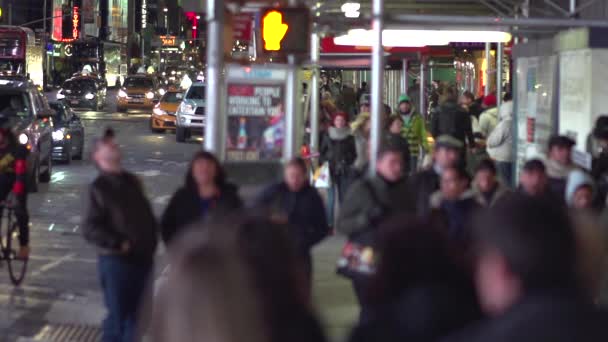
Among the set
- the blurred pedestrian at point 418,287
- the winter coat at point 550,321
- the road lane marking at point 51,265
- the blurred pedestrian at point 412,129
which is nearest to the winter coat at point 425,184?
the blurred pedestrian at point 418,287

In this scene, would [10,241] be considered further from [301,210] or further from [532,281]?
[532,281]

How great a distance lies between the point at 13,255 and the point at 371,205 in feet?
16.7

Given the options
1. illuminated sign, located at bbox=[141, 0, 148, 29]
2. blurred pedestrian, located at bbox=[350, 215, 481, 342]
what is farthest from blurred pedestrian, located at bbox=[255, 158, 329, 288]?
illuminated sign, located at bbox=[141, 0, 148, 29]

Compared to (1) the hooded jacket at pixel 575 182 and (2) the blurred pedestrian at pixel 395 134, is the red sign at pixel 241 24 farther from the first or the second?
(1) the hooded jacket at pixel 575 182

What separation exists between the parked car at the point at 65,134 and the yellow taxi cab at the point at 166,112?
10874 mm

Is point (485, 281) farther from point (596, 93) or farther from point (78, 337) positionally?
point (596, 93)

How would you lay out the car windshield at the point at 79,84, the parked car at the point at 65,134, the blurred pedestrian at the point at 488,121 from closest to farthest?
the blurred pedestrian at the point at 488,121 < the parked car at the point at 65,134 < the car windshield at the point at 79,84

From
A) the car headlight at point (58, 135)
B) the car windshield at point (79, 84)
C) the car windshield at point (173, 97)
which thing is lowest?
the car headlight at point (58, 135)

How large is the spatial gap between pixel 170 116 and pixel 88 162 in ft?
36.7

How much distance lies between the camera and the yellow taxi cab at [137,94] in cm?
5316

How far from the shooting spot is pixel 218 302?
2.40 metres

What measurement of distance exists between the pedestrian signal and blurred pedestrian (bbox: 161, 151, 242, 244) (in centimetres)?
319

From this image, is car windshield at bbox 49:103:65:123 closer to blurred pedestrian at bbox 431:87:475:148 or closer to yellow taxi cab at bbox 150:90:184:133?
blurred pedestrian at bbox 431:87:475:148

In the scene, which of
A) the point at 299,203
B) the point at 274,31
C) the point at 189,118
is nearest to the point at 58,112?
the point at 189,118
